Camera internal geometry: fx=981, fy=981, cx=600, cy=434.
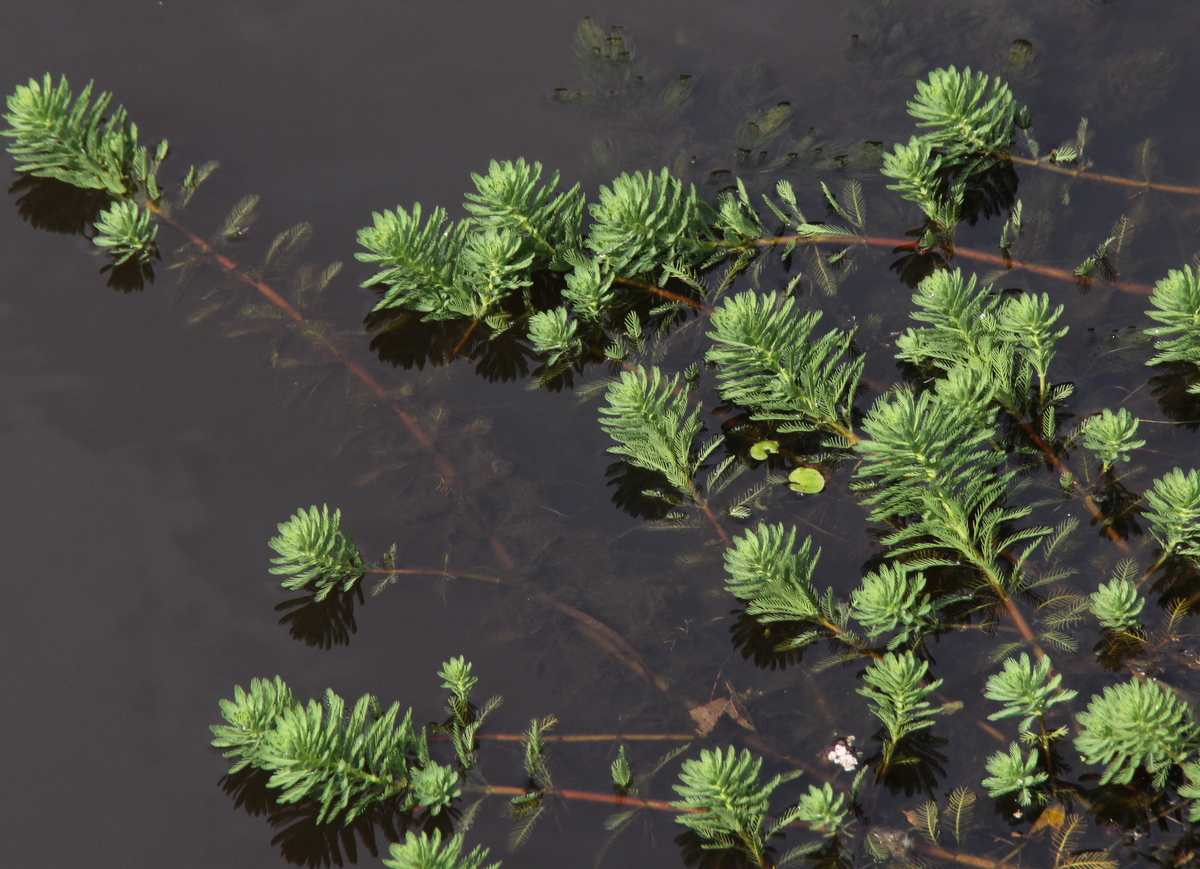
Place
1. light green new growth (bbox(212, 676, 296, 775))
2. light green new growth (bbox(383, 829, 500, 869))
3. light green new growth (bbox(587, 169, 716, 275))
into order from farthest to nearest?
light green new growth (bbox(587, 169, 716, 275)) → light green new growth (bbox(212, 676, 296, 775)) → light green new growth (bbox(383, 829, 500, 869))

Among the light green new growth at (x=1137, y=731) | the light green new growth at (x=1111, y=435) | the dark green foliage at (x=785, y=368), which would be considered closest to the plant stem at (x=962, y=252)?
the dark green foliage at (x=785, y=368)

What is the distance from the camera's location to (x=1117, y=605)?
3723 mm

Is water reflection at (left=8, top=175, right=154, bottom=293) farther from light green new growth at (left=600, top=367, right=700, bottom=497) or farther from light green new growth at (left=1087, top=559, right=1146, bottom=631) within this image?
light green new growth at (left=1087, top=559, right=1146, bottom=631)

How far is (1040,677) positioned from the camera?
11.5 feet

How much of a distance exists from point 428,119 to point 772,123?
1900mm

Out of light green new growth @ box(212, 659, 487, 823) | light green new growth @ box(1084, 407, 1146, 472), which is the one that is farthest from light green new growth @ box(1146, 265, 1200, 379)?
light green new growth @ box(212, 659, 487, 823)

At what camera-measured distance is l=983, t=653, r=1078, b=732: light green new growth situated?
3.50 m

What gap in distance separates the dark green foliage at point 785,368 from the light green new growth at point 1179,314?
4.30ft

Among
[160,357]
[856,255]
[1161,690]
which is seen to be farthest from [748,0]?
[1161,690]

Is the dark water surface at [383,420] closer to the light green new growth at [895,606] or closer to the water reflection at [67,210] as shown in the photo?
the water reflection at [67,210]

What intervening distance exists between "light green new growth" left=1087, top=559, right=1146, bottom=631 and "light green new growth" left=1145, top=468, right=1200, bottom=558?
27cm

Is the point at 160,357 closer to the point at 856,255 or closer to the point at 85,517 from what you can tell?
the point at 85,517

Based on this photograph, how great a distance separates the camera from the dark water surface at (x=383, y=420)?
4.03 metres

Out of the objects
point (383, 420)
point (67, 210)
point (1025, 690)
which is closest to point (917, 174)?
point (1025, 690)
